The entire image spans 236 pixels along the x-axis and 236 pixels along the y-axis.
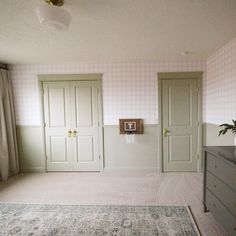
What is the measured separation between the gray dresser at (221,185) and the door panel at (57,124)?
8.98ft

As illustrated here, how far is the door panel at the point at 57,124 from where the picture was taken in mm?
3816

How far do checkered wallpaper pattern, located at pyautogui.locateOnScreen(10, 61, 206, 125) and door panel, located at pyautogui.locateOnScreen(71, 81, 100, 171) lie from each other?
0.24 metres

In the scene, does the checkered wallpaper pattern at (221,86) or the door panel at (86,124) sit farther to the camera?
the door panel at (86,124)

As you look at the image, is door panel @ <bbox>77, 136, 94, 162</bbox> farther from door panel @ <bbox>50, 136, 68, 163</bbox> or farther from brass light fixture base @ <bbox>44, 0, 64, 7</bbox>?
brass light fixture base @ <bbox>44, 0, 64, 7</bbox>

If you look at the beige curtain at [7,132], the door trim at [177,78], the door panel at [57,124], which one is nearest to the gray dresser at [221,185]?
the door trim at [177,78]

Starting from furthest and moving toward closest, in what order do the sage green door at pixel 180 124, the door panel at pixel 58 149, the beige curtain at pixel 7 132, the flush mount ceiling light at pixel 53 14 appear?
the door panel at pixel 58 149 → the sage green door at pixel 180 124 → the beige curtain at pixel 7 132 → the flush mount ceiling light at pixel 53 14

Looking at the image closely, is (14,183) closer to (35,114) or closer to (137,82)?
(35,114)

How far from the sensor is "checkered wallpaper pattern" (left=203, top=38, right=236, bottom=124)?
104 inches

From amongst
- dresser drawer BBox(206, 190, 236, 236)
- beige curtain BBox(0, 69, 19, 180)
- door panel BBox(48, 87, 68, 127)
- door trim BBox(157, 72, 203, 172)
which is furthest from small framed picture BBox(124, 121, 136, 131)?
beige curtain BBox(0, 69, 19, 180)

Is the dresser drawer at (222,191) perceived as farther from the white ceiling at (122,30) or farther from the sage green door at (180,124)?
the white ceiling at (122,30)

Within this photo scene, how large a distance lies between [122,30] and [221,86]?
1903mm

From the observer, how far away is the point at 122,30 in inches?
87.0

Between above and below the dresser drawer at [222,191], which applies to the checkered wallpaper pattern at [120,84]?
above

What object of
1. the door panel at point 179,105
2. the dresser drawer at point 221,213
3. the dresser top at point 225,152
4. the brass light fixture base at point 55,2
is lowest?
the dresser drawer at point 221,213
